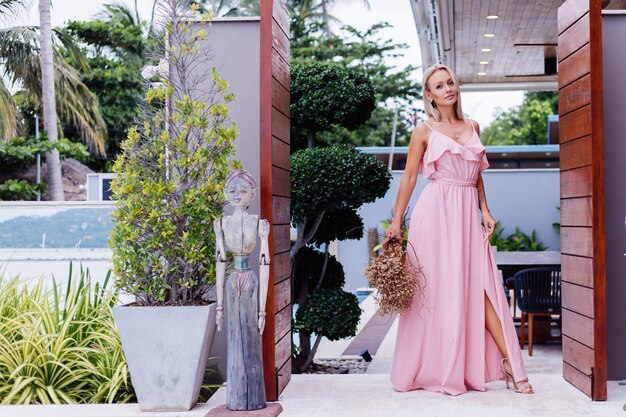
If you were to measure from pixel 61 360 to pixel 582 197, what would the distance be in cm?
303

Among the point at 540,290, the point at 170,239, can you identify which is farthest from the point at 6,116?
the point at 170,239

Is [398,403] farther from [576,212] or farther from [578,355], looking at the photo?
[576,212]

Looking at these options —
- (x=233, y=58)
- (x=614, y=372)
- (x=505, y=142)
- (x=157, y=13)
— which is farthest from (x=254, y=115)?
(x=505, y=142)

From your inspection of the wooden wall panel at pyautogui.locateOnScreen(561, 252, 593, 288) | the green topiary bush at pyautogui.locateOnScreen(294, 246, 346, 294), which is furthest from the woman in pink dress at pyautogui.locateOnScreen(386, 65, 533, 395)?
the green topiary bush at pyautogui.locateOnScreen(294, 246, 346, 294)

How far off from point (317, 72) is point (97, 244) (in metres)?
2.25

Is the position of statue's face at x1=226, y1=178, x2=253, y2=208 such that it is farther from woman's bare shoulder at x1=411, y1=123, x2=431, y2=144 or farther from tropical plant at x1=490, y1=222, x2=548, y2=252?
tropical plant at x1=490, y1=222, x2=548, y2=252

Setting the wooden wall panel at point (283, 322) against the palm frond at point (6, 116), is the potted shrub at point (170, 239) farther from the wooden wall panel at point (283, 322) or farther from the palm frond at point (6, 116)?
the palm frond at point (6, 116)

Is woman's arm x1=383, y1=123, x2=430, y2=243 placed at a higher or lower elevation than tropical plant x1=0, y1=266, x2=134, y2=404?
higher

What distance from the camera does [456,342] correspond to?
4.66 meters

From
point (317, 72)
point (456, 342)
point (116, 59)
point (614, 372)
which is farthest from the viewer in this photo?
point (116, 59)

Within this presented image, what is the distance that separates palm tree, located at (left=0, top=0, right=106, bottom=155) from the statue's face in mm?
16295

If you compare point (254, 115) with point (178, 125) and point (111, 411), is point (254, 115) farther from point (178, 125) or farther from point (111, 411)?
point (111, 411)

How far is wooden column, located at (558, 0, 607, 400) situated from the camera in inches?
168

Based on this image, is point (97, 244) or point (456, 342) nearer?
point (456, 342)
